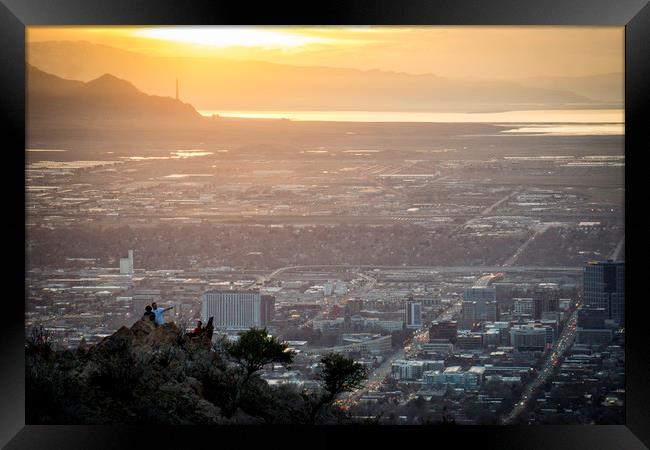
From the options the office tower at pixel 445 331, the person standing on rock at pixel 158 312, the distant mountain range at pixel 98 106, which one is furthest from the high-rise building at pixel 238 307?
the distant mountain range at pixel 98 106

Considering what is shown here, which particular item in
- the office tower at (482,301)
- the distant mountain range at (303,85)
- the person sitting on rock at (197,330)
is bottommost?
the person sitting on rock at (197,330)

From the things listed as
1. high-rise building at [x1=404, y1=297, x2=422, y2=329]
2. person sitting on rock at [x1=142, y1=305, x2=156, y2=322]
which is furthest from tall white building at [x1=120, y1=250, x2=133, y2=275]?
high-rise building at [x1=404, y1=297, x2=422, y2=329]

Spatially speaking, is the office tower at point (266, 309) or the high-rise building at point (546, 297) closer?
the high-rise building at point (546, 297)

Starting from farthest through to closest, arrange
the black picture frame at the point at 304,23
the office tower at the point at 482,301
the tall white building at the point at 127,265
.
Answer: the tall white building at the point at 127,265, the office tower at the point at 482,301, the black picture frame at the point at 304,23

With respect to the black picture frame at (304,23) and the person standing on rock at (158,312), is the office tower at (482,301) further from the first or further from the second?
the person standing on rock at (158,312)

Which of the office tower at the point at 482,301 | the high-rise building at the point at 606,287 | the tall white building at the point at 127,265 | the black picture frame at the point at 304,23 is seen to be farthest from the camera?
the tall white building at the point at 127,265

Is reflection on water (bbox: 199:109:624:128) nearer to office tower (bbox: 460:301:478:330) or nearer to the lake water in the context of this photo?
the lake water

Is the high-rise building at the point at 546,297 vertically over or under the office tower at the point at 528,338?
over
